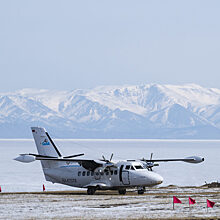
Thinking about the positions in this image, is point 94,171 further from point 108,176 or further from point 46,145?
point 46,145

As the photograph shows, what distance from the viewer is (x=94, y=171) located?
173ft

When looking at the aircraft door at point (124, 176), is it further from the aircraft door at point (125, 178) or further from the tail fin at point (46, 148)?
the tail fin at point (46, 148)

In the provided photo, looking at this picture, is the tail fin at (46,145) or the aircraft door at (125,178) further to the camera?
the tail fin at (46,145)

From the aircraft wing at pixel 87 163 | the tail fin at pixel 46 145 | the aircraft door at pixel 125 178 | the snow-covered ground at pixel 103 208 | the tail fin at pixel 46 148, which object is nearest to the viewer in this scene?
the snow-covered ground at pixel 103 208

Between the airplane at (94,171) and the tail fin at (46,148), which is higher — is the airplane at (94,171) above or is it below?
below

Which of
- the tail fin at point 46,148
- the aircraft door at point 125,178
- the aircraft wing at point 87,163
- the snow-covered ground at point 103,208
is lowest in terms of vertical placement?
the snow-covered ground at point 103,208

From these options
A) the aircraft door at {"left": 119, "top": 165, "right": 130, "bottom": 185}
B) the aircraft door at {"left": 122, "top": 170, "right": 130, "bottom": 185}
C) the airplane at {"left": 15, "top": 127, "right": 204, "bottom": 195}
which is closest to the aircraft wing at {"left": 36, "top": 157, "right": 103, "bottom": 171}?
the airplane at {"left": 15, "top": 127, "right": 204, "bottom": 195}

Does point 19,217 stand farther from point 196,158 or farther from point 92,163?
point 196,158

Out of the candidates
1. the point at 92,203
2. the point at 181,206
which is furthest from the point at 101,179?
the point at 181,206

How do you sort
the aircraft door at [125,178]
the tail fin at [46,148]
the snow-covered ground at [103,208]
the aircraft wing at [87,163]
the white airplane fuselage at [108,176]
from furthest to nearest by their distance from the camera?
the tail fin at [46,148] < the aircraft wing at [87,163] < the aircraft door at [125,178] < the white airplane fuselage at [108,176] < the snow-covered ground at [103,208]

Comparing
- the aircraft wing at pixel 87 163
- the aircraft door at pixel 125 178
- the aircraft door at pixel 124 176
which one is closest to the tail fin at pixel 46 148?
the aircraft wing at pixel 87 163

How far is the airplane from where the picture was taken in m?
50.4

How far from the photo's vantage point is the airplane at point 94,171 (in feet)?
165

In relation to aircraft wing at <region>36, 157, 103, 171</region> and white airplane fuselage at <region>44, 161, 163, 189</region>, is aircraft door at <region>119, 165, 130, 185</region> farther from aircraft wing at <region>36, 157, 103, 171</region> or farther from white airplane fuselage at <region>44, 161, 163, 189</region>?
aircraft wing at <region>36, 157, 103, 171</region>
